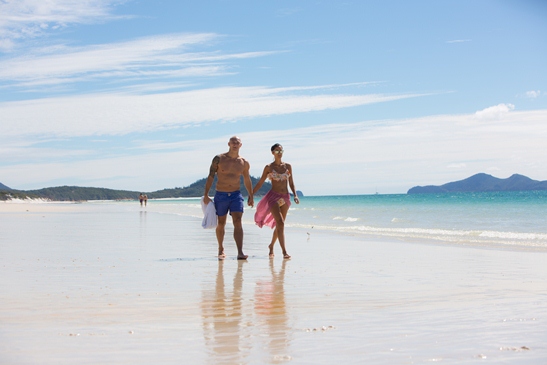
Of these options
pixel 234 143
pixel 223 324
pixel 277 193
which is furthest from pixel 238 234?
pixel 223 324

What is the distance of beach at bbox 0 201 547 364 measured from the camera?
13.3 feet

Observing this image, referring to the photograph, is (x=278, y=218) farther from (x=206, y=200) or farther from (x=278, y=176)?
(x=206, y=200)

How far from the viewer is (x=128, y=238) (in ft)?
47.7

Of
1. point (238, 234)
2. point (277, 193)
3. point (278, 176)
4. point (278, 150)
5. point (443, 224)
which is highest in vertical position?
point (278, 150)

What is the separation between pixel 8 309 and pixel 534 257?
8.23 m

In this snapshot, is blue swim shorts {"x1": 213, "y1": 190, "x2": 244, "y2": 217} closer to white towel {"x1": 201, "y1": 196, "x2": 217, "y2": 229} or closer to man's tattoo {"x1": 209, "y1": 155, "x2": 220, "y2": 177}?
white towel {"x1": 201, "y1": 196, "x2": 217, "y2": 229}

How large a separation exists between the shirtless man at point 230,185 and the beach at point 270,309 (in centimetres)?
47

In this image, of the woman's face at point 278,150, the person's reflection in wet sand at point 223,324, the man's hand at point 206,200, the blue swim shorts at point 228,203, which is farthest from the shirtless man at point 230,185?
the person's reflection in wet sand at point 223,324

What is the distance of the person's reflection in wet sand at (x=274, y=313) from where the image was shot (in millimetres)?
A: 4125

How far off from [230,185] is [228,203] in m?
0.28

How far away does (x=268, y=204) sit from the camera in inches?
426

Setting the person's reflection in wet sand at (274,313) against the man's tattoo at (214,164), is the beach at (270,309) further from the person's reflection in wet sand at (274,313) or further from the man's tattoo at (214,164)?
the man's tattoo at (214,164)

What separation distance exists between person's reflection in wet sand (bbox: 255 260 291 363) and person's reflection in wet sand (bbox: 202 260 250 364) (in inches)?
6.7

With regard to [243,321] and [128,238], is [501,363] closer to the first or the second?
[243,321]
